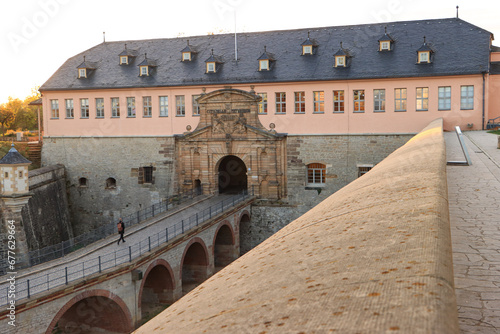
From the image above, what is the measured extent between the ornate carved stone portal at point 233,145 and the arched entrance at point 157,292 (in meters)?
11.5

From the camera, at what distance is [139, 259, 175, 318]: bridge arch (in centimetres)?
2186

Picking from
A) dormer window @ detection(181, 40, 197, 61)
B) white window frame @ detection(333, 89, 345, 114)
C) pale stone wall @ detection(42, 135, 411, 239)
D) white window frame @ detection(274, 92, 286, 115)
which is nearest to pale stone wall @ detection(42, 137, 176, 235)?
pale stone wall @ detection(42, 135, 411, 239)

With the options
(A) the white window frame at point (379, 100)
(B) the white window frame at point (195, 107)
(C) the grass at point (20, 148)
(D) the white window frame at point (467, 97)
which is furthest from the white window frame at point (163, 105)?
(D) the white window frame at point (467, 97)

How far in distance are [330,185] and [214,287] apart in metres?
29.3

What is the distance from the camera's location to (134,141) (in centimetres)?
3556

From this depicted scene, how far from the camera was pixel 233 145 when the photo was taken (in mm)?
33000

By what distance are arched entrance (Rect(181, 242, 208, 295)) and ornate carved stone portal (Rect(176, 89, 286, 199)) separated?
8.21 metres

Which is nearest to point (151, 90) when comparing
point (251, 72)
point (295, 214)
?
point (251, 72)

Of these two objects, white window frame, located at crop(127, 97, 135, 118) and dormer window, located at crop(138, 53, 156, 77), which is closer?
dormer window, located at crop(138, 53, 156, 77)

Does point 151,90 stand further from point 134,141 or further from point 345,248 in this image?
point 345,248

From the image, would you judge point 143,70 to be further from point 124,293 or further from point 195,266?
point 124,293

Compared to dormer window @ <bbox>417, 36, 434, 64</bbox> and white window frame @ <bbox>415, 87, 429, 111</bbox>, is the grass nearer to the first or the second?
white window frame @ <bbox>415, 87, 429, 111</bbox>

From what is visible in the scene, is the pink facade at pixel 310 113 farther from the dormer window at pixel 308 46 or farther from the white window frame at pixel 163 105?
the dormer window at pixel 308 46

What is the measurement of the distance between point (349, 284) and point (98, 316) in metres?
18.7
